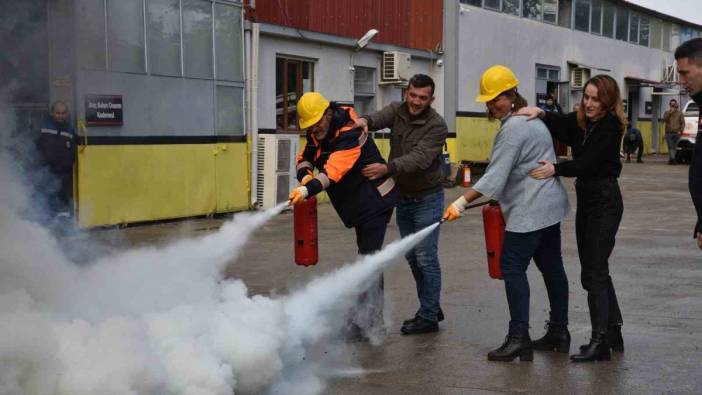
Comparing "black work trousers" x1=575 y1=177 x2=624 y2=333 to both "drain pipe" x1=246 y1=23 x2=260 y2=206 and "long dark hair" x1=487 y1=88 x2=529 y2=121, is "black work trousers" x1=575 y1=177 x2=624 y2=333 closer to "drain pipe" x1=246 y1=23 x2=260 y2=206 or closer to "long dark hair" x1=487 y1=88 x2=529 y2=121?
"long dark hair" x1=487 y1=88 x2=529 y2=121

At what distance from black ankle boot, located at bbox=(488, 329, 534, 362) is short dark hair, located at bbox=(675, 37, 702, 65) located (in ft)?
6.73

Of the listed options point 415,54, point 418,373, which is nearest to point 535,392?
point 418,373

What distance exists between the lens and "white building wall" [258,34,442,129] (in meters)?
15.8

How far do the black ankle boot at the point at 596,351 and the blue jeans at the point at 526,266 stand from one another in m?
0.35

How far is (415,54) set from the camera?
67.8 ft

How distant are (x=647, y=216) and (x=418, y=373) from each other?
10.4 meters

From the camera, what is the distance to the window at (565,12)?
29672 mm

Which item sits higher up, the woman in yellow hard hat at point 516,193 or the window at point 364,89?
the window at point 364,89

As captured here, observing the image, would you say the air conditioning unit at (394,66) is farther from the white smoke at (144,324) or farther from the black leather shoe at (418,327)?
the white smoke at (144,324)

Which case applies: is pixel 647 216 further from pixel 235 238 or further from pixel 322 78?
pixel 235 238

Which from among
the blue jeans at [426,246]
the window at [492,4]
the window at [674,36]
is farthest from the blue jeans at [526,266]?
the window at [674,36]

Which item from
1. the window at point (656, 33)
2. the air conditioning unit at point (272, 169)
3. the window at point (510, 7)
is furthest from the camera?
the window at point (656, 33)

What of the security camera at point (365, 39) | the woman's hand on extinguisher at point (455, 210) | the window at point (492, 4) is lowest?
the woman's hand on extinguisher at point (455, 210)

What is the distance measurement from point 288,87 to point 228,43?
6.74 feet
